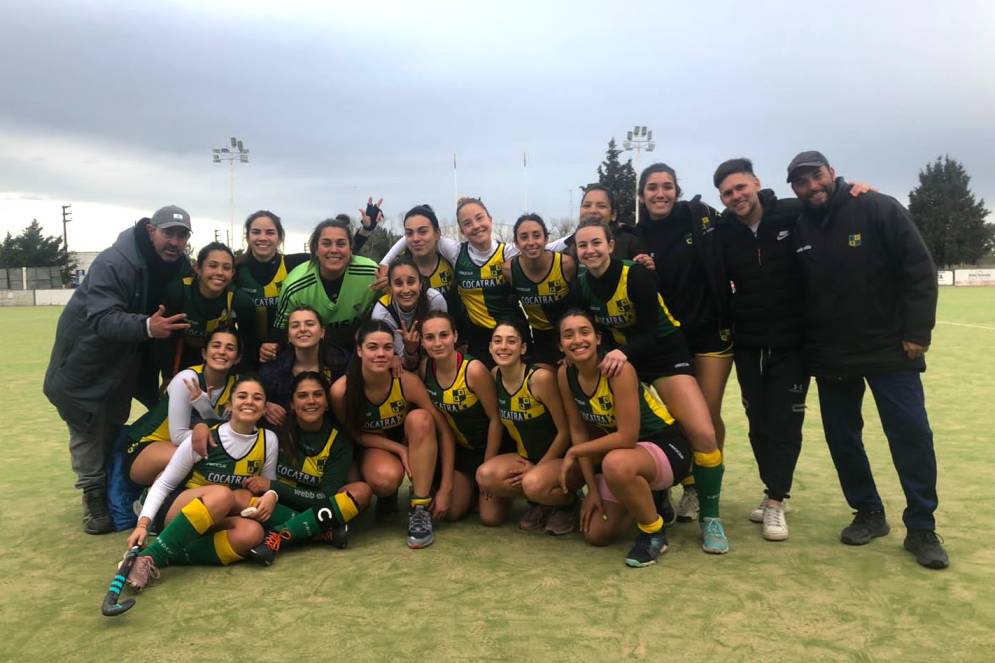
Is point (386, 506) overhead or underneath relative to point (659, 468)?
underneath

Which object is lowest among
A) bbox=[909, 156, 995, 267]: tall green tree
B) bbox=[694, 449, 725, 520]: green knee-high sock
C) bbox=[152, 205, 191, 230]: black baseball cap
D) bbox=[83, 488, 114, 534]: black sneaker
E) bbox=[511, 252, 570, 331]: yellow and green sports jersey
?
bbox=[83, 488, 114, 534]: black sneaker

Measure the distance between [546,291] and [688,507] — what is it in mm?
1655

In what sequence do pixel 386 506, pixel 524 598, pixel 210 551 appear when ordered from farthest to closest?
pixel 386 506, pixel 210 551, pixel 524 598

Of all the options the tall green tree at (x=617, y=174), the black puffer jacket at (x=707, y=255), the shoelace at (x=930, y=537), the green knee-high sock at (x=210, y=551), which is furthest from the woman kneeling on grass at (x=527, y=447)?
the tall green tree at (x=617, y=174)

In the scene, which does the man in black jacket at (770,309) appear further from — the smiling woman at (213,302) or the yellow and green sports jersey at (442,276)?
the smiling woman at (213,302)

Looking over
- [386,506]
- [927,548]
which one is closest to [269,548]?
[386,506]

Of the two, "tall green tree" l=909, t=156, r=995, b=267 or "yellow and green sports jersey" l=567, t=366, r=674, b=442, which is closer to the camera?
"yellow and green sports jersey" l=567, t=366, r=674, b=442

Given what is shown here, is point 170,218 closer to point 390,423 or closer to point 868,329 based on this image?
point 390,423

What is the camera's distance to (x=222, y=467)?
406cm

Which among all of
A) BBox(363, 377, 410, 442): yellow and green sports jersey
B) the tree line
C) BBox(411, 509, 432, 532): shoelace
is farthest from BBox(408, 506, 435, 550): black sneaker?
the tree line

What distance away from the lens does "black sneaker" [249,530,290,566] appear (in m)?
3.78

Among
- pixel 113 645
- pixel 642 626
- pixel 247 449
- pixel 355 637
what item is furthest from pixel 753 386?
pixel 113 645

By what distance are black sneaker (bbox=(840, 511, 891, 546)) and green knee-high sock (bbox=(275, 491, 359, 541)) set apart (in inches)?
109

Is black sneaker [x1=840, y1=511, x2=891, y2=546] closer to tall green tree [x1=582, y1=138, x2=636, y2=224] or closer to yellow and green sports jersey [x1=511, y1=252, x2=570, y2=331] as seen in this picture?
yellow and green sports jersey [x1=511, y1=252, x2=570, y2=331]
